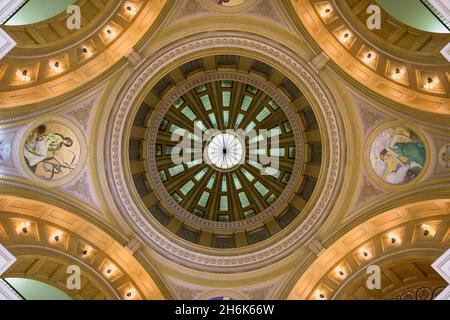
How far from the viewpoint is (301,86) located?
18188 mm

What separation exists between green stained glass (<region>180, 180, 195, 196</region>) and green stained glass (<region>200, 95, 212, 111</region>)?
326 cm

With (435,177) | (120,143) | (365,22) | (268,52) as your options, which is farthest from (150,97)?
(435,177)

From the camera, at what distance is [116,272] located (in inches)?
693

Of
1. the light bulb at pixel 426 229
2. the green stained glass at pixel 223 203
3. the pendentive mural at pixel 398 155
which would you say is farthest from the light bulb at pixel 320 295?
the green stained glass at pixel 223 203

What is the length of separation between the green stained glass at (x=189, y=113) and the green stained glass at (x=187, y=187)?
2.76 m

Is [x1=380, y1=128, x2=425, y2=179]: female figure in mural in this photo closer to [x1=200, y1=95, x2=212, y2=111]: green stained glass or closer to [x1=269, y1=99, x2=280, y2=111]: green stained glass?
[x1=269, y1=99, x2=280, y2=111]: green stained glass

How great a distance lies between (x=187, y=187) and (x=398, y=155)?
29.3ft

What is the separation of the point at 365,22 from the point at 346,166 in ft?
16.2

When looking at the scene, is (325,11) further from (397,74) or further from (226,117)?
(226,117)

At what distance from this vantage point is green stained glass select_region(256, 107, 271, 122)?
68.9ft

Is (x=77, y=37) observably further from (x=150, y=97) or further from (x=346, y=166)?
(x=346, y=166)

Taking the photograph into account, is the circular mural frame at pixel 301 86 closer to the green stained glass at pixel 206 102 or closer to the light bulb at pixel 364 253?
the light bulb at pixel 364 253

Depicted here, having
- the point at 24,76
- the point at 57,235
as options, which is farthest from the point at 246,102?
the point at 57,235

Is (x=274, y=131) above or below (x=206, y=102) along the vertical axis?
below
